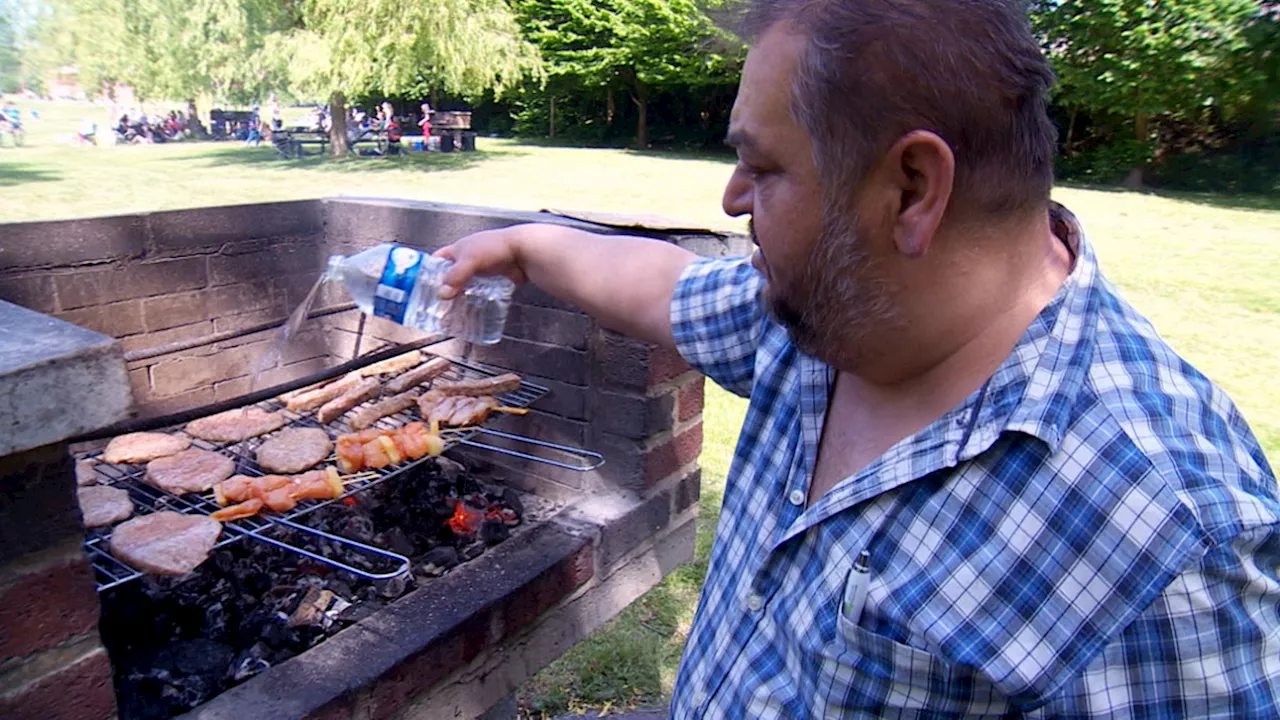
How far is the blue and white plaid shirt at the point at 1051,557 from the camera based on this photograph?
2.93 ft

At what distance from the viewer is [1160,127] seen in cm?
2030

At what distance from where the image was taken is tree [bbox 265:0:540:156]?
1944 cm

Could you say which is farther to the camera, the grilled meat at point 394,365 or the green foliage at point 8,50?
the green foliage at point 8,50

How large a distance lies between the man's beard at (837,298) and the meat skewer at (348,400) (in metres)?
1.71

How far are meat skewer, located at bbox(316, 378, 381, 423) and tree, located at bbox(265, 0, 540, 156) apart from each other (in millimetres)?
19036

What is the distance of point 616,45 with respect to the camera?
1165 inches

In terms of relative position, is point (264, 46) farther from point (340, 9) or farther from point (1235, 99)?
point (1235, 99)

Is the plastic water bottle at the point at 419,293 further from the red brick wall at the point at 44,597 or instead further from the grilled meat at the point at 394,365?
the red brick wall at the point at 44,597

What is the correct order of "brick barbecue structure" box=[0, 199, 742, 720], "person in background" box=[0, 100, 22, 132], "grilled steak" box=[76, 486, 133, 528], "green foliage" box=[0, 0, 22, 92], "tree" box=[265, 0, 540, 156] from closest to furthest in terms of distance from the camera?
"brick barbecue structure" box=[0, 199, 742, 720]
"grilled steak" box=[76, 486, 133, 528]
"green foliage" box=[0, 0, 22, 92]
"person in background" box=[0, 100, 22, 132]
"tree" box=[265, 0, 540, 156]

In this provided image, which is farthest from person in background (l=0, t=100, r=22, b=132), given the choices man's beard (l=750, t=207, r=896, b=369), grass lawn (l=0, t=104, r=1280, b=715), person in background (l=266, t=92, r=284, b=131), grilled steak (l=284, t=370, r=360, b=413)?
man's beard (l=750, t=207, r=896, b=369)

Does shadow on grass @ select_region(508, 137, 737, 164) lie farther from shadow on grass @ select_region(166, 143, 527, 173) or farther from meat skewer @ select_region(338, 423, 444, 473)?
meat skewer @ select_region(338, 423, 444, 473)

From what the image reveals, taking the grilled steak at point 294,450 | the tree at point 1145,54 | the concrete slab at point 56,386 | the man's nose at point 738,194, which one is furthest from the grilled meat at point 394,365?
the tree at point 1145,54

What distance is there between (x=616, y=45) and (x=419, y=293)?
29.6 m

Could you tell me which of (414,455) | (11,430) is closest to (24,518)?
(11,430)
